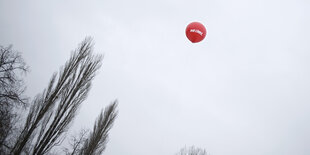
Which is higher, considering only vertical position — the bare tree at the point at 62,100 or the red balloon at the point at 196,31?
the red balloon at the point at 196,31

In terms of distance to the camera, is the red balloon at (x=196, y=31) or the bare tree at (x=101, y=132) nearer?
the red balloon at (x=196, y=31)

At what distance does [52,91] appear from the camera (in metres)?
7.98

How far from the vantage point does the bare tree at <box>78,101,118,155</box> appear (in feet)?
37.6

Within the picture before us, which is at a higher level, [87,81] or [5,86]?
[87,81]

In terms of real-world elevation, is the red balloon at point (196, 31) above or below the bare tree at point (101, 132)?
above

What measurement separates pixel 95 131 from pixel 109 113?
63.4 inches

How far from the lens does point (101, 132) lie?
1174cm

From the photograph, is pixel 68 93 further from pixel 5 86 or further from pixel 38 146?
pixel 5 86

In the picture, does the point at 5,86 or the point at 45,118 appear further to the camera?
the point at 5,86

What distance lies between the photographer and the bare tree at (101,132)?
1145 centimetres

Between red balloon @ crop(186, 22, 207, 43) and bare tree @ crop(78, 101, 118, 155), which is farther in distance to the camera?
bare tree @ crop(78, 101, 118, 155)

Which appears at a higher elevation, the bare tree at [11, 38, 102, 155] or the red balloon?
the red balloon

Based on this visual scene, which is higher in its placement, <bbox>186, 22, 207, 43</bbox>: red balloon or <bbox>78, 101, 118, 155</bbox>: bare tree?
<bbox>186, 22, 207, 43</bbox>: red balloon

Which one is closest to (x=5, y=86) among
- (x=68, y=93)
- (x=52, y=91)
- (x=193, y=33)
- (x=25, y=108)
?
(x=25, y=108)
